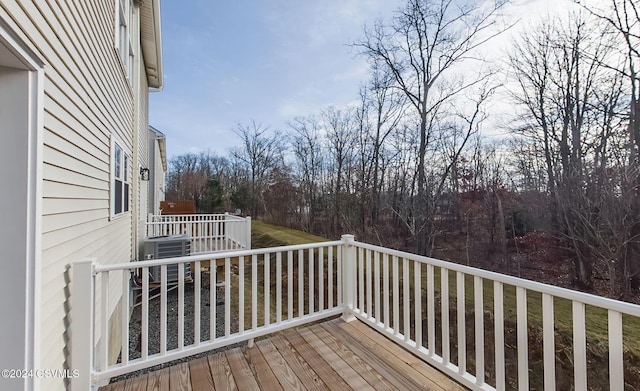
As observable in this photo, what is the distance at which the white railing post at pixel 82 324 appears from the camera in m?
2.01

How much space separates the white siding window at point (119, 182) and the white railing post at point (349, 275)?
2961 millimetres

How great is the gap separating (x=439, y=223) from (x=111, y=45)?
1008 centimetres

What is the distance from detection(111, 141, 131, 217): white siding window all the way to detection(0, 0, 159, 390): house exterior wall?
0.20 meters

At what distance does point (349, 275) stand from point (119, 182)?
3582mm

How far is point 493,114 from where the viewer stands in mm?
9602

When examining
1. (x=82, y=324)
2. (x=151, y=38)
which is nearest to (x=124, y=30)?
(x=151, y=38)

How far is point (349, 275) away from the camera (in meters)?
3.41

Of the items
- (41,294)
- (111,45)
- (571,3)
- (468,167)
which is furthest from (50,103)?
(468,167)

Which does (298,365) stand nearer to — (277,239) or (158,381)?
(158,381)

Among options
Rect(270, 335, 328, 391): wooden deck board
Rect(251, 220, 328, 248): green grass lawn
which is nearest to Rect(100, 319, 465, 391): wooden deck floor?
Rect(270, 335, 328, 391): wooden deck board

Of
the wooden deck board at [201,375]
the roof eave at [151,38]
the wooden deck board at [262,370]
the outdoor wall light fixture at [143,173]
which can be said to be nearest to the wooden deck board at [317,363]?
the wooden deck board at [262,370]

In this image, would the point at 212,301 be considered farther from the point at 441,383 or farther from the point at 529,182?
the point at 529,182

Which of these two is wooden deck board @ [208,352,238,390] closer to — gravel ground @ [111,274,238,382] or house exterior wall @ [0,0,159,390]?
house exterior wall @ [0,0,159,390]

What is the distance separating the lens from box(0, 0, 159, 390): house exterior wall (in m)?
1.62
